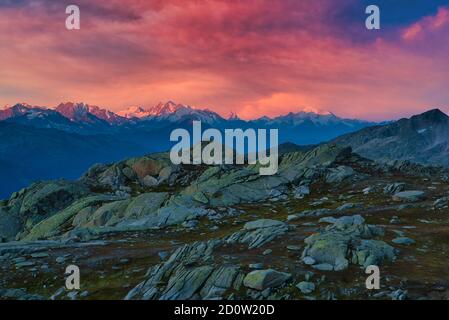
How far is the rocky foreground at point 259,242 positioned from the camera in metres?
30.8

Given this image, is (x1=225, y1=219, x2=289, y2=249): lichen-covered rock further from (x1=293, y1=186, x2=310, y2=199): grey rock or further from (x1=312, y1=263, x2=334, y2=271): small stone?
(x1=293, y1=186, x2=310, y2=199): grey rock

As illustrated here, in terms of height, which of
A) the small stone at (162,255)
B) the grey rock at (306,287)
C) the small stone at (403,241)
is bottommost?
the small stone at (162,255)

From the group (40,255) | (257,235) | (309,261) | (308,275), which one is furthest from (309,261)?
(40,255)

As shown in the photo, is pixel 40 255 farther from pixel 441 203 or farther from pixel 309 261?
pixel 441 203

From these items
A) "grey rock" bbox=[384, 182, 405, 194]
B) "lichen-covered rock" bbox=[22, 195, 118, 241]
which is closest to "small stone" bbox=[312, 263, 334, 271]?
"grey rock" bbox=[384, 182, 405, 194]

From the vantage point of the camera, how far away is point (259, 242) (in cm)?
4144

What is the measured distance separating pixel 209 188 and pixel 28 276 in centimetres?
4946

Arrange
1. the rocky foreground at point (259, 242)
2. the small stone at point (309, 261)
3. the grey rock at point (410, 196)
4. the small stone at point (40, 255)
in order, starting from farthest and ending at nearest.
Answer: the grey rock at point (410, 196)
the small stone at point (40, 255)
the small stone at point (309, 261)
the rocky foreground at point (259, 242)

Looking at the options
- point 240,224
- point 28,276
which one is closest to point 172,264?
point 28,276

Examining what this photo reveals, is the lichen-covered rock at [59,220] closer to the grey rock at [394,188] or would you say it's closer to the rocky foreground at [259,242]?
the rocky foreground at [259,242]

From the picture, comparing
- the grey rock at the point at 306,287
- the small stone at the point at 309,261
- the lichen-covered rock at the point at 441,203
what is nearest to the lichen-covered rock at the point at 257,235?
the small stone at the point at 309,261

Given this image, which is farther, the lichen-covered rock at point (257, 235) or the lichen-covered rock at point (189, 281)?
the lichen-covered rock at point (257, 235)

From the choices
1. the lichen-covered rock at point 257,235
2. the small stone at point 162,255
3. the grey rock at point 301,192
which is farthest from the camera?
the grey rock at point 301,192

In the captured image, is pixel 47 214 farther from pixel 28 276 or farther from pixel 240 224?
pixel 28 276
